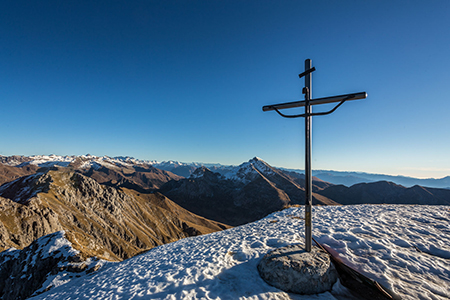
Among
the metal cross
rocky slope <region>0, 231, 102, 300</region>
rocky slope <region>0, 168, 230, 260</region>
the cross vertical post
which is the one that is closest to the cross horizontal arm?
the metal cross

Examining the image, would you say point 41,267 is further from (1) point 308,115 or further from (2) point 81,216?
(2) point 81,216

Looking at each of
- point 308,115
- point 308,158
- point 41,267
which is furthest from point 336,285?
point 41,267

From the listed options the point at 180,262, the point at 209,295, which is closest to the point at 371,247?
the point at 209,295

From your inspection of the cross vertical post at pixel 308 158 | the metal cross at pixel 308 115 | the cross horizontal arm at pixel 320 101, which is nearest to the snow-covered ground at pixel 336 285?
the cross vertical post at pixel 308 158

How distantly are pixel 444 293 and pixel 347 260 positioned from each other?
2.53m

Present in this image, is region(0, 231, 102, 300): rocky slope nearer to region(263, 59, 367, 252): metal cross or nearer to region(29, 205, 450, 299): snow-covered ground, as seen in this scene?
region(29, 205, 450, 299): snow-covered ground

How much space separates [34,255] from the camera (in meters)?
31.0

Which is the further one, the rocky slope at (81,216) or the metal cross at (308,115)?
the rocky slope at (81,216)

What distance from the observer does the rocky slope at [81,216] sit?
5545cm

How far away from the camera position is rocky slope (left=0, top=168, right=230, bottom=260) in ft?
182

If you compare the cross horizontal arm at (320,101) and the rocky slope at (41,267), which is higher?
the cross horizontal arm at (320,101)

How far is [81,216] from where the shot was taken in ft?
257

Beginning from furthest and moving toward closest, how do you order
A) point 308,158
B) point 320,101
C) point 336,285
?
1. point 320,101
2. point 308,158
3. point 336,285

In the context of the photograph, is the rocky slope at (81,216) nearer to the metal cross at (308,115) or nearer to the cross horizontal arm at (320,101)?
the metal cross at (308,115)
